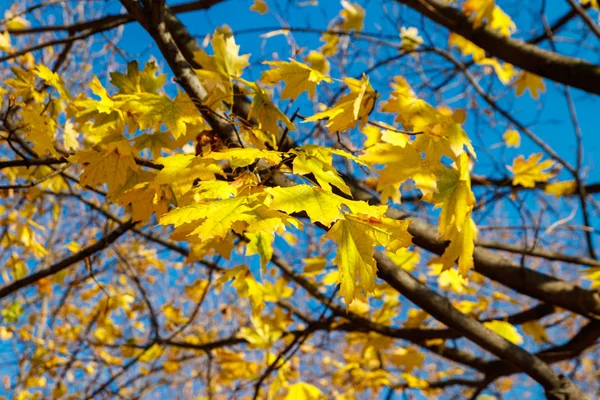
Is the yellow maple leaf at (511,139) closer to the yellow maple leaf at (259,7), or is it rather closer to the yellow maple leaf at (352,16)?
the yellow maple leaf at (352,16)

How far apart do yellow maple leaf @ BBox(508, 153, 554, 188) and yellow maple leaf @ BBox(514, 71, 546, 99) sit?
0.65 metres

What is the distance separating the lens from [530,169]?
2.19 m

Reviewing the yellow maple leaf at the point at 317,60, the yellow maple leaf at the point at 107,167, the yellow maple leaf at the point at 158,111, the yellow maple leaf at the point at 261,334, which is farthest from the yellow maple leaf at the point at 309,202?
the yellow maple leaf at the point at 317,60

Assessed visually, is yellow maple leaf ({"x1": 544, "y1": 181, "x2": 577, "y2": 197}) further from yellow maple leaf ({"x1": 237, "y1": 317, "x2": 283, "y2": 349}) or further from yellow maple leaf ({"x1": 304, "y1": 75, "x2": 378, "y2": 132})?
yellow maple leaf ({"x1": 304, "y1": 75, "x2": 378, "y2": 132})

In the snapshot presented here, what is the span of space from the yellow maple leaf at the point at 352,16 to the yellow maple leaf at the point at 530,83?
1035 mm

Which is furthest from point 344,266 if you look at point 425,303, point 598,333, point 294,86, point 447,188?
point 598,333

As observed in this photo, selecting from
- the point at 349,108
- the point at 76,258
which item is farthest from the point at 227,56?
the point at 76,258

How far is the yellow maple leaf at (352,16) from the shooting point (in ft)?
9.46

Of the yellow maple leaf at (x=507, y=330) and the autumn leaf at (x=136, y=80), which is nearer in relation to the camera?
the autumn leaf at (x=136, y=80)

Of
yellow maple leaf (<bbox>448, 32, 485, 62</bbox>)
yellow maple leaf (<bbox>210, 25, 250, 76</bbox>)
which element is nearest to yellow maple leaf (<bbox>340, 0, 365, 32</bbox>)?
yellow maple leaf (<bbox>448, 32, 485, 62</bbox>)

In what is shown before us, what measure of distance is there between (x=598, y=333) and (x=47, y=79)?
2220mm

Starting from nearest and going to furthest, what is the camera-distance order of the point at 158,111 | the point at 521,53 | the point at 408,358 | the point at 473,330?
1. the point at 158,111
2. the point at 473,330
3. the point at 521,53
4. the point at 408,358

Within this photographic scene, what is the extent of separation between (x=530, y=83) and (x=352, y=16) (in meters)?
1.16

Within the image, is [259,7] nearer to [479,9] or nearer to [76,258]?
[479,9]
